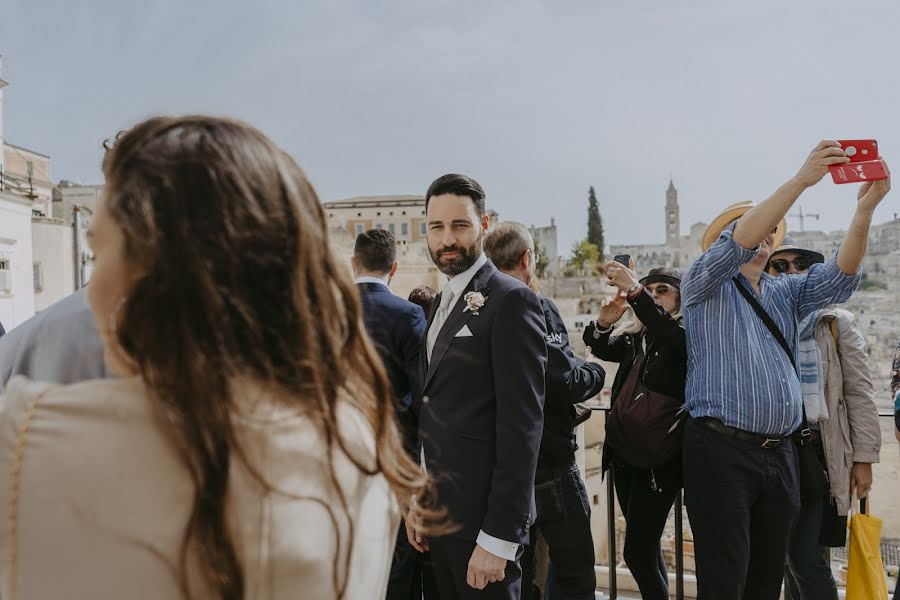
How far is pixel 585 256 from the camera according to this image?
80.2 meters

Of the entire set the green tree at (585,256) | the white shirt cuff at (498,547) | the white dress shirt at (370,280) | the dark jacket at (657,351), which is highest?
the green tree at (585,256)

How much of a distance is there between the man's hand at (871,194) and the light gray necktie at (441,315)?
222 cm

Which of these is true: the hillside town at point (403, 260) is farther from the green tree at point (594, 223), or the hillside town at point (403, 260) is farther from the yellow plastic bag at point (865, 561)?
the green tree at point (594, 223)

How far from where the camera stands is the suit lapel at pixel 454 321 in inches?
117

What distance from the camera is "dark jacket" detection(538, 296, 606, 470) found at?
11.3 feet

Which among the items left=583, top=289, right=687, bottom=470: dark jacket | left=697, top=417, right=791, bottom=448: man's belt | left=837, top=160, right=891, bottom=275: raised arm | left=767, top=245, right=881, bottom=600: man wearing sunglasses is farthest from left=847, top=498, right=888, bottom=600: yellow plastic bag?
left=837, top=160, right=891, bottom=275: raised arm

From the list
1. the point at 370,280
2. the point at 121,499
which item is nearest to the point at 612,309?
the point at 370,280

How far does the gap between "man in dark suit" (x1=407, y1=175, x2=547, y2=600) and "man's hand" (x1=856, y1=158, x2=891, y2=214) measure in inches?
75.7

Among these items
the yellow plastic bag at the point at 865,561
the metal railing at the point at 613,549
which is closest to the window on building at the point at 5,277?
the metal railing at the point at 613,549

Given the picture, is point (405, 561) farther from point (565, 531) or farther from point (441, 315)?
point (441, 315)

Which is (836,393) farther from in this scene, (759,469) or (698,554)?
(698,554)

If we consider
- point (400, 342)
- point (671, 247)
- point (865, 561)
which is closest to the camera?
Answer: point (865, 561)

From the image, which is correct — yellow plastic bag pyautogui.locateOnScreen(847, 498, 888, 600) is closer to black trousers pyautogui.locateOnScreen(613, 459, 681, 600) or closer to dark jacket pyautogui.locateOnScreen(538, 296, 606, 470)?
black trousers pyautogui.locateOnScreen(613, 459, 681, 600)

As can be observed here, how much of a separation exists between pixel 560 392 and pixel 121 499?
280 centimetres
